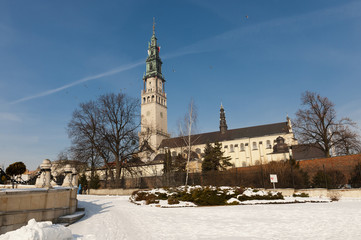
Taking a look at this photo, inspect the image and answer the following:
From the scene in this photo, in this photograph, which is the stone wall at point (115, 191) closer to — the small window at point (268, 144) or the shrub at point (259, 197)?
the shrub at point (259, 197)

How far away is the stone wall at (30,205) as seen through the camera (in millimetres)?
6984

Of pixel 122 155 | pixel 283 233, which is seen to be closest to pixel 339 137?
pixel 122 155

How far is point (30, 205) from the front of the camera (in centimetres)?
778

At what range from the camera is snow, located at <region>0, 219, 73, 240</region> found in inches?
205

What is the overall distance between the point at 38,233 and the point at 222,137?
7858 centimetres

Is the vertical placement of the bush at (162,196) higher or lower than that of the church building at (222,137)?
lower

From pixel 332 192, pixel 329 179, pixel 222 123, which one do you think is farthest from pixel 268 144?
pixel 332 192

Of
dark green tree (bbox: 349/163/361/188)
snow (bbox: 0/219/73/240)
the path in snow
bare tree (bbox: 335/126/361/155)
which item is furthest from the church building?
snow (bbox: 0/219/73/240)

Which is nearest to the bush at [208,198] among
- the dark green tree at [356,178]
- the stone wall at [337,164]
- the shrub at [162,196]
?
the shrub at [162,196]

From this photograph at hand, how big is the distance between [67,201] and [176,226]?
481cm

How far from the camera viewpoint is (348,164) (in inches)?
955

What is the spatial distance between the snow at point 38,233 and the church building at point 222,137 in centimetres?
5073

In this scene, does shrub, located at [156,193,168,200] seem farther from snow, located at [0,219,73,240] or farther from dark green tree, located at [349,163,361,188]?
dark green tree, located at [349,163,361,188]

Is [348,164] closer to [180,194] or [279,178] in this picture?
[279,178]
